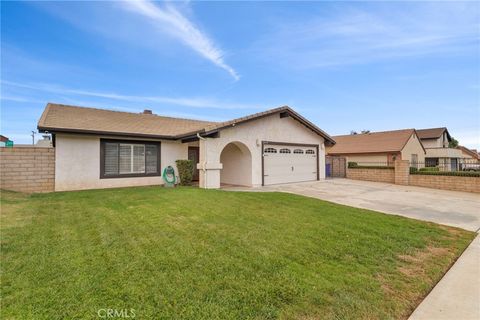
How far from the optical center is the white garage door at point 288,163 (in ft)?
45.1

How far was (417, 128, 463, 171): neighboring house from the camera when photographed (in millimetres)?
27859

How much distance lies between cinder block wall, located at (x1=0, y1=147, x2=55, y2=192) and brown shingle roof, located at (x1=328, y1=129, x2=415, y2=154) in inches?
987

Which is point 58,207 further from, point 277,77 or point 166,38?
point 277,77

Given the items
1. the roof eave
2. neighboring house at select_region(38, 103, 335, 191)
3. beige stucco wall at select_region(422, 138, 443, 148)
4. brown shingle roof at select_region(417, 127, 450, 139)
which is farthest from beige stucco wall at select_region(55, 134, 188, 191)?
brown shingle roof at select_region(417, 127, 450, 139)

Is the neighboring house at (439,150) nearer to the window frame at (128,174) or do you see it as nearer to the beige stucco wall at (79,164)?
the window frame at (128,174)

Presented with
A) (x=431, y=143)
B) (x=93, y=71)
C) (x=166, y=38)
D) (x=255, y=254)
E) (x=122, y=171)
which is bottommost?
(x=255, y=254)

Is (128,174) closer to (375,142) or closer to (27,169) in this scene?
(27,169)

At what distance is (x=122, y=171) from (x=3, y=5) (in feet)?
25.9

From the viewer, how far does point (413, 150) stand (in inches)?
961

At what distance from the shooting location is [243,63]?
50.8ft

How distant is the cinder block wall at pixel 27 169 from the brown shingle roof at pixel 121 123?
142 cm

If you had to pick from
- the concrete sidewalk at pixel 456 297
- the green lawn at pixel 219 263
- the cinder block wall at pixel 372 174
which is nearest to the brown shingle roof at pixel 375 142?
the cinder block wall at pixel 372 174

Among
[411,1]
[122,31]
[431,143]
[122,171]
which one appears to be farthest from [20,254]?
[431,143]

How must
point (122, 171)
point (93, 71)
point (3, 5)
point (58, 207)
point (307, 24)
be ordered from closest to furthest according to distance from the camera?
point (58, 207), point (3, 5), point (307, 24), point (122, 171), point (93, 71)
